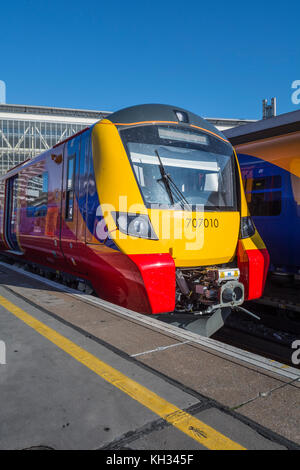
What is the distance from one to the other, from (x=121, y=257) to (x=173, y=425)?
2.33m

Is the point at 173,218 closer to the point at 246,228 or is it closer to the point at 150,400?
the point at 246,228

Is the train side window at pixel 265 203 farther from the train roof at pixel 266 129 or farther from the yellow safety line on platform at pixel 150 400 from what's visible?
the yellow safety line on platform at pixel 150 400

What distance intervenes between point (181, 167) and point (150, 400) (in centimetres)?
322

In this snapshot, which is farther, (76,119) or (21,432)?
(76,119)

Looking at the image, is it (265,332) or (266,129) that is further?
(266,129)

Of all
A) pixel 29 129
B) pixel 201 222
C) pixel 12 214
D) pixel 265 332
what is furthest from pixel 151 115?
pixel 29 129

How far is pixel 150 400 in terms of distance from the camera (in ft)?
7.91

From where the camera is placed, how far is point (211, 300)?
4461 millimetres

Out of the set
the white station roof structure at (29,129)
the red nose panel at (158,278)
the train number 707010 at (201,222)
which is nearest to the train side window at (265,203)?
the train number 707010 at (201,222)

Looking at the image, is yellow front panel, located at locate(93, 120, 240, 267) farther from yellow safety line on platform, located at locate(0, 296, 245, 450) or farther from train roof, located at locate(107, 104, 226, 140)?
yellow safety line on platform, located at locate(0, 296, 245, 450)

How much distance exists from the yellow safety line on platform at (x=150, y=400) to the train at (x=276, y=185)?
4.23 meters
